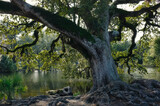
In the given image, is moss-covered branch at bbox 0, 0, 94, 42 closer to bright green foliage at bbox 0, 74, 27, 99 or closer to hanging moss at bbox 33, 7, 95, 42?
hanging moss at bbox 33, 7, 95, 42

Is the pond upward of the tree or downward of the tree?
downward

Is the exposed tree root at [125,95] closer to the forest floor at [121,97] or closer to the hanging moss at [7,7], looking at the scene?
the forest floor at [121,97]

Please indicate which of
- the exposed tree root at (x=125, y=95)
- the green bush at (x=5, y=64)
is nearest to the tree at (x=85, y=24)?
the exposed tree root at (x=125, y=95)

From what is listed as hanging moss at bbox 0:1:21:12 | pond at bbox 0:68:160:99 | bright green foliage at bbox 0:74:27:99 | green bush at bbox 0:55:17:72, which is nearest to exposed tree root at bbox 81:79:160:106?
bright green foliage at bbox 0:74:27:99

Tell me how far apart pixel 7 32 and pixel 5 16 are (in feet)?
4.82

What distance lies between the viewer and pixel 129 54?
1338cm

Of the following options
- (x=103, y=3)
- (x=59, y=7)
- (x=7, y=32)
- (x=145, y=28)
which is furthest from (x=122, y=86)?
(x=7, y=32)

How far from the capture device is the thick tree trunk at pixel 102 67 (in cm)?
847

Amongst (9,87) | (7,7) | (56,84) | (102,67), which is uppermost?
(7,7)

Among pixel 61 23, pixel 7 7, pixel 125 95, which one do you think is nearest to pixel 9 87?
pixel 7 7

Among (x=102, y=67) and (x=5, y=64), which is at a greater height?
(x=5, y=64)

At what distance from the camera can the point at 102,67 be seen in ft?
28.0

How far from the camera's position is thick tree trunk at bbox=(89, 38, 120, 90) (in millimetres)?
8469

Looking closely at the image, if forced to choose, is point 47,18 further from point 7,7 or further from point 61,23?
point 7,7
